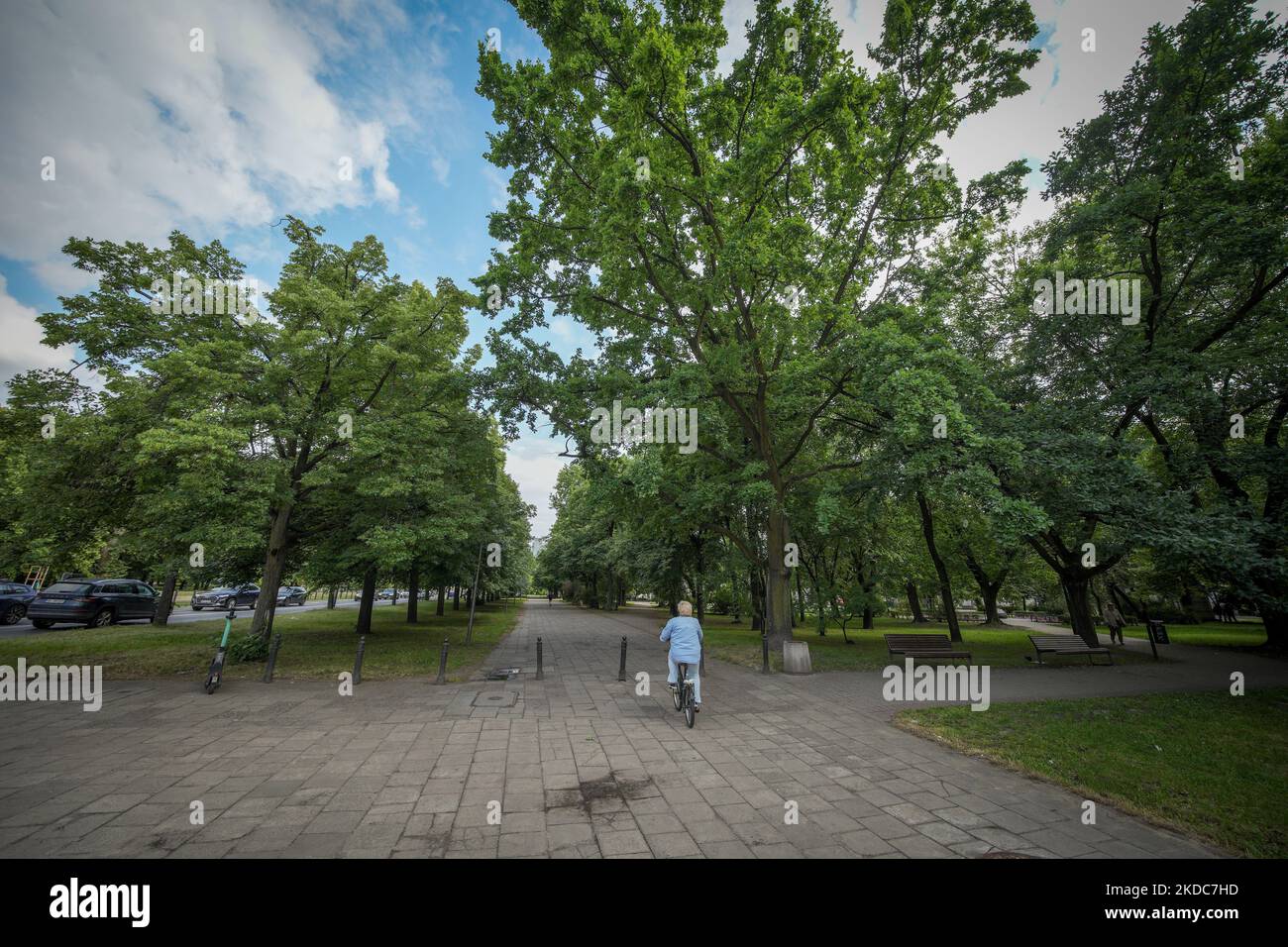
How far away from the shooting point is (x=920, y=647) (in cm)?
1270

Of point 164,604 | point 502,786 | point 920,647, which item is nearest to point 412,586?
point 164,604

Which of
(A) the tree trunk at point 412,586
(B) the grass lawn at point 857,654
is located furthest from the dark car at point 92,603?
(B) the grass lawn at point 857,654

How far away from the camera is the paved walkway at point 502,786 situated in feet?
12.1

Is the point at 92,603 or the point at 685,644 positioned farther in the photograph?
the point at 92,603

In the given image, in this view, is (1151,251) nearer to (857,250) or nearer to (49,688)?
(857,250)

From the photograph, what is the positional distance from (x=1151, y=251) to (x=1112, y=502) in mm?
8756

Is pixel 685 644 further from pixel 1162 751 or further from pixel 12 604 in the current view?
pixel 12 604

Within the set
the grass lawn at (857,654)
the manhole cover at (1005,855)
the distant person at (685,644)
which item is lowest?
the grass lawn at (857,654)

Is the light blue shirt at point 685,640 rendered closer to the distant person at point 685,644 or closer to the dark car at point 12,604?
the distant person at point 685,644

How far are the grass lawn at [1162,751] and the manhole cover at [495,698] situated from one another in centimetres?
662

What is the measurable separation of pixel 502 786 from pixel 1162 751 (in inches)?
326

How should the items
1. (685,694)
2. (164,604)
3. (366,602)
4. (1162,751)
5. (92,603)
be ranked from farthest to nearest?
1. (164,604)
2. (366,602)
3. (92,603)
4. (685,694)
5. (1162,751)
